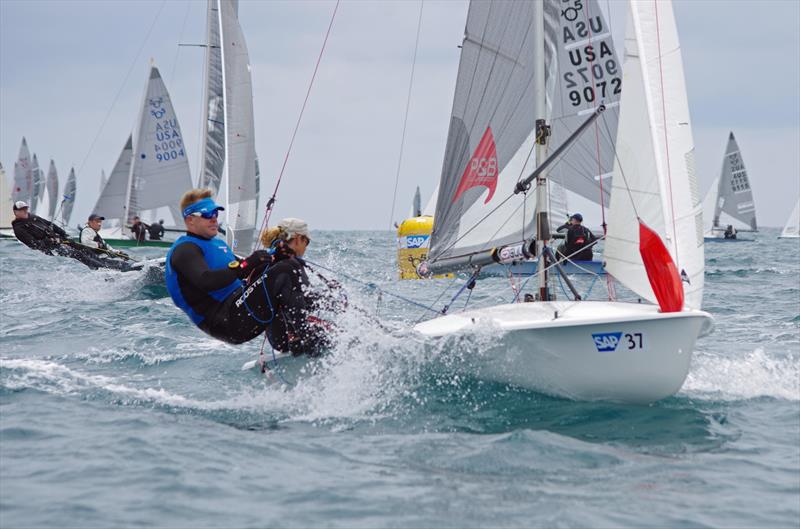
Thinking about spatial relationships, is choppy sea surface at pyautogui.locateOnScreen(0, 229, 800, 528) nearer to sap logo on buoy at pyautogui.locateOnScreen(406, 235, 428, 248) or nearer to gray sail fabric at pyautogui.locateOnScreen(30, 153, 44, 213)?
sap logo on buoy at pyautogui.locateOnScreen(406, 235, 428, 248)

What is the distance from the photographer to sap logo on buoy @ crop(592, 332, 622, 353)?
5.42 meters

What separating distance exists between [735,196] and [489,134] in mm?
45796

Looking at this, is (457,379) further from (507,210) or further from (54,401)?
(54,401)

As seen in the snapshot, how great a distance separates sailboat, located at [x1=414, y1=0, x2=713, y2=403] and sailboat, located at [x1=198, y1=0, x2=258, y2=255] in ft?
35.1

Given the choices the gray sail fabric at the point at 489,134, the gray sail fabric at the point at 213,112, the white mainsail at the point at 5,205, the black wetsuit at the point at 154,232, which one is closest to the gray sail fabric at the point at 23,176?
the white mainsail at the point at 5,205

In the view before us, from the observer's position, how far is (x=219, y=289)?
6.17m

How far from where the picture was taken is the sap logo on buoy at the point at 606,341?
542 centimetres

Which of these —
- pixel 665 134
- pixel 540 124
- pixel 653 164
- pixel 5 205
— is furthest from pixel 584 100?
pixel 5 205

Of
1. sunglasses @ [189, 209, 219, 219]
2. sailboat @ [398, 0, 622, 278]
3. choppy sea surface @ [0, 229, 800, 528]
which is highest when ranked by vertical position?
sailboat @ [398, 0, 622, 278]

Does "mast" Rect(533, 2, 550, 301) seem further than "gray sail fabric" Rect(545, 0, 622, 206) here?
No

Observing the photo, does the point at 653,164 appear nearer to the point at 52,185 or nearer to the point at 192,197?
the point at 192,197

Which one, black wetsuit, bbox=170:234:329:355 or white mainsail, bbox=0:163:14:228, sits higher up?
white mainsail, bbox=0:163:14:228

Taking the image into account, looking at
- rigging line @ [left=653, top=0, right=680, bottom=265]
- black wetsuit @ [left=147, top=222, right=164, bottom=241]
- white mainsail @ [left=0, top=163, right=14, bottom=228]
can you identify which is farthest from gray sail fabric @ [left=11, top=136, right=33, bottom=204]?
rigging line @ [left=653, top=0, right=680, bottom=265]

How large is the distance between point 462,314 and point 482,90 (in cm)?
197
